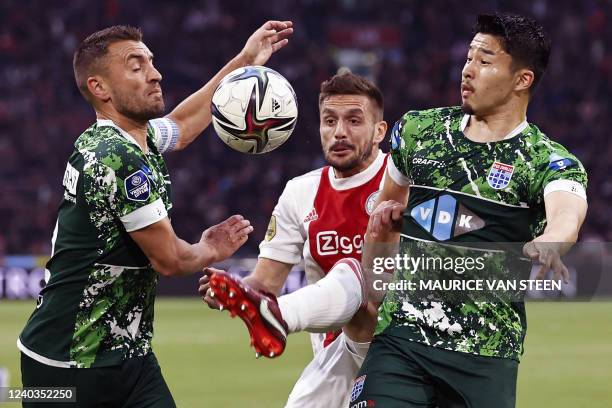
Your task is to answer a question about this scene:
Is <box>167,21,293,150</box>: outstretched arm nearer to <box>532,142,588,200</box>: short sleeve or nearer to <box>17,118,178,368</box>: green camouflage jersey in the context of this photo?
<box>17,118,178,368</box>: green camouflage jersey

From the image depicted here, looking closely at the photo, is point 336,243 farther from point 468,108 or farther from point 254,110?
point 468,108

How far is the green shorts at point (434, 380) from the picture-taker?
4602 mm

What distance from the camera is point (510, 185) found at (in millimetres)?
4613

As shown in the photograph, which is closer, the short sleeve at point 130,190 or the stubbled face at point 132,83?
the short sleeve at point 130,190

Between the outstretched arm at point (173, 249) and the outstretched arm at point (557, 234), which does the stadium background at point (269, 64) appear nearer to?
the outstretched arm at point (173, 249)

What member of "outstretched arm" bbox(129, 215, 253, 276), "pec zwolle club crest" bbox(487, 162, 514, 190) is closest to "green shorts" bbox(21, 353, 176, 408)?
"outstretched arm" bbox(129, 215, 253, 276)

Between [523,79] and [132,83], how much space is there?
1.85 meters

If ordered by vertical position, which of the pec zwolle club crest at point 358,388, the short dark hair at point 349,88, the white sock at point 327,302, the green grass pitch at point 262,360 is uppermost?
the short dark hair at point 349,88

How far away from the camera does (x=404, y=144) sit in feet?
16.1

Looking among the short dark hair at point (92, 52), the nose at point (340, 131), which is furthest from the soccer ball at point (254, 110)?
the short dark hair at point (92, 52)

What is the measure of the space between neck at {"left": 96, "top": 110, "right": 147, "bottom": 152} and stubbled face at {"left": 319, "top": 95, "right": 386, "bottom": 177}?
118 cm

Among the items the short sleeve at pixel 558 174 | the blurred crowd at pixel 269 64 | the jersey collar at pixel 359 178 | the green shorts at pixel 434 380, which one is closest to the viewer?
the short sleeve at pixel 558 174

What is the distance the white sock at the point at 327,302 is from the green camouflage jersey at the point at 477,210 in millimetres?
295

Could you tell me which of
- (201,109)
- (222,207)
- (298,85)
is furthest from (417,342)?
(298,85)
